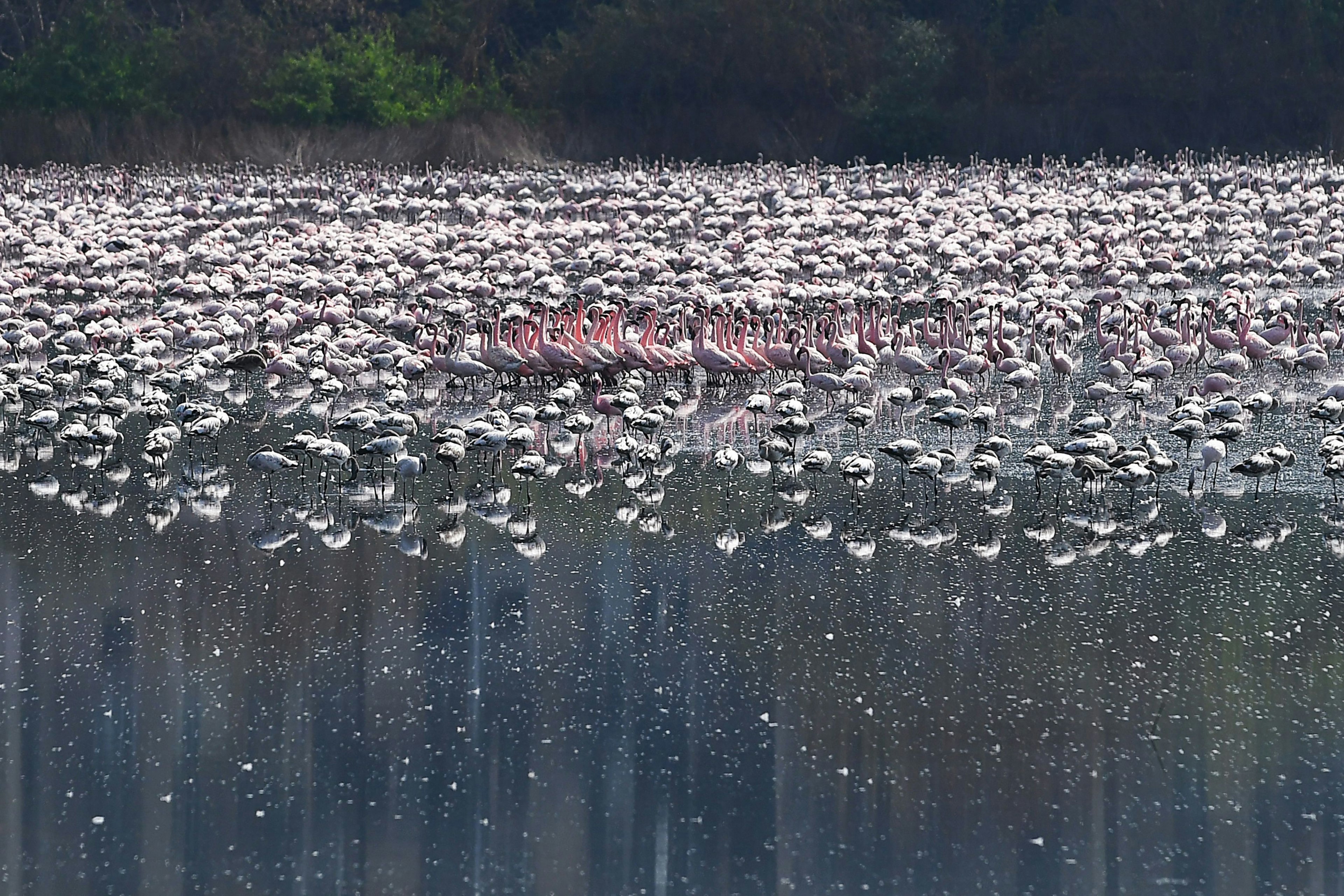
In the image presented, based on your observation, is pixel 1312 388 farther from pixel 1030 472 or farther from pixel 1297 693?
pixel 1297 693

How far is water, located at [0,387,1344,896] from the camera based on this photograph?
24.2 ft

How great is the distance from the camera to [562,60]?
43.3 meters

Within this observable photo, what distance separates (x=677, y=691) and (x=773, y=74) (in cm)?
3429

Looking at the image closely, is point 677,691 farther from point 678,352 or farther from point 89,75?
point 89,75

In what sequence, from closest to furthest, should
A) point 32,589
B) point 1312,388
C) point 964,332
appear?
point 32,589, point 1312,388, point 964,332

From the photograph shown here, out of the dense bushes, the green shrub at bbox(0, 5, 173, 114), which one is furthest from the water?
the green shrub at bbox(0, 5, 173, 114)

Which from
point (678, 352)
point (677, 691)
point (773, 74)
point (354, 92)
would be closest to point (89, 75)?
point (354, 92)

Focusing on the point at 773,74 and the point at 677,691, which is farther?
the point at 773,74

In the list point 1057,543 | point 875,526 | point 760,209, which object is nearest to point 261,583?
point 875,526

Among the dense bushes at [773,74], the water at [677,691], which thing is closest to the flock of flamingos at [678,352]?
the water at [677,691]

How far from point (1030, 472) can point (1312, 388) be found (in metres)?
3.99

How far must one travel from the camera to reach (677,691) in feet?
29.7

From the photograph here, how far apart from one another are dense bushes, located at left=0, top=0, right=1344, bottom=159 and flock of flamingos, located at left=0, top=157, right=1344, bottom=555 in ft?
35.3

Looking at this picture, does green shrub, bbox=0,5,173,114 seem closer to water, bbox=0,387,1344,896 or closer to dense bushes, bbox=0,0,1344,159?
dense bushes, bbox=0,0,1344,159
